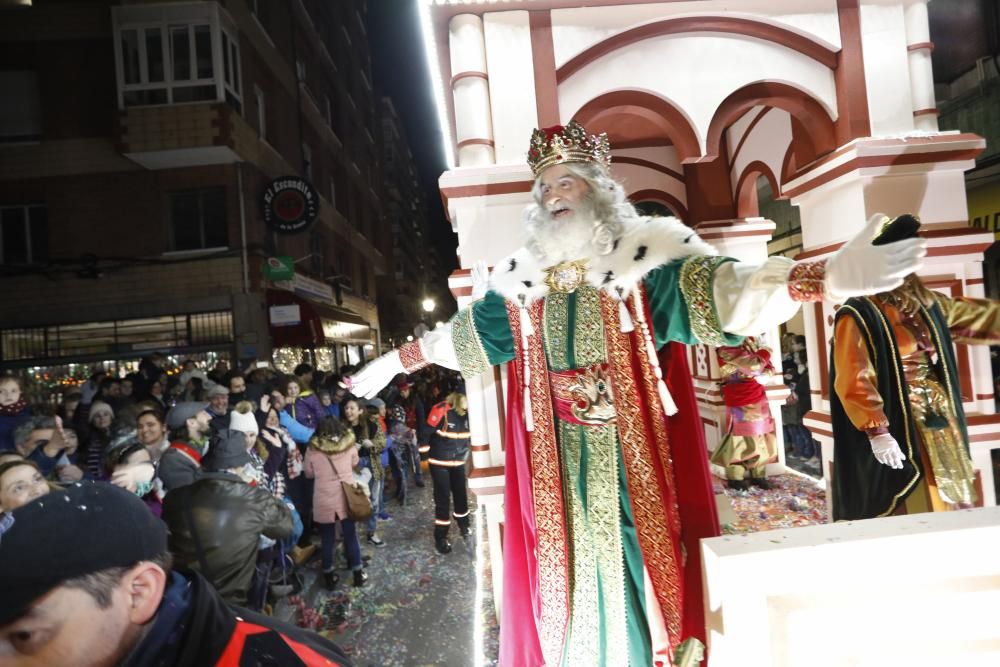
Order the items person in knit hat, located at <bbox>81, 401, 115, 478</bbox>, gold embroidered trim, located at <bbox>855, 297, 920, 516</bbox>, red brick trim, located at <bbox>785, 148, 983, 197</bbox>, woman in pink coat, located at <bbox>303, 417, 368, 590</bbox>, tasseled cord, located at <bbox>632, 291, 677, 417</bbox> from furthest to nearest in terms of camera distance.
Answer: woman in pink coat, located at <bbox>303, 417, 368, 590</bbox> → person in knit hat, located at <bbox>81, 401, 115, 478</bbox> → red brick trim, located at <bbox>785, 148, 983, 197</bbox> → gold embroidered trim, located at <bbox>855, 297, 920, 516</bbox> → tasseled cord, located at <bbox>632, 291, 677, 417</bbox>

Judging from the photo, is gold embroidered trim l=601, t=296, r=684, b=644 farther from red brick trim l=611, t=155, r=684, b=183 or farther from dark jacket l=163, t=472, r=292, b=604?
red brick trim l=611, t=155, r=684, b=183

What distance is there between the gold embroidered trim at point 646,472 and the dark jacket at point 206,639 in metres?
1.38

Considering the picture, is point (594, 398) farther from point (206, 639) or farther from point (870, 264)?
point (206, 639)

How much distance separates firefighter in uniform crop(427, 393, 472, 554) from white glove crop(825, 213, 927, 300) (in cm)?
437

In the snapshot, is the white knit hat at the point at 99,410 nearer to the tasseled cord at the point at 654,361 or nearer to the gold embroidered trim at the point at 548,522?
the gold embroidered trim at the point at 548,522

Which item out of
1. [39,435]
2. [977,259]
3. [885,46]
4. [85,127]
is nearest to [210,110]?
[85,127]

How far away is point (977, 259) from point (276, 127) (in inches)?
594

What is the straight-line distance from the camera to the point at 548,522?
2420mm

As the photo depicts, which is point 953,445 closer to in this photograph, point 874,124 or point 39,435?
point 874,124

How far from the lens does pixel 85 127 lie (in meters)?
12.0

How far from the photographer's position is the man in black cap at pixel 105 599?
3.08ft

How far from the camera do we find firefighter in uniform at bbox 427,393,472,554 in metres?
5.75

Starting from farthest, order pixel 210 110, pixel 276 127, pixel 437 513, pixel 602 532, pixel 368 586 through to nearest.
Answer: pixel 276 127 < pixel 210 110 < pixel 437 513 < pixel 368 586 < pixel 602 532

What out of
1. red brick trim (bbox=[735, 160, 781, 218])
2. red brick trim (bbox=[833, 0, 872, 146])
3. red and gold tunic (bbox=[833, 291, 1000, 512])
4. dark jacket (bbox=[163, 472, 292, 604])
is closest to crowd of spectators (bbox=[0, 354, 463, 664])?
dark jacket (bbox=[163, 472, 292, 604])
